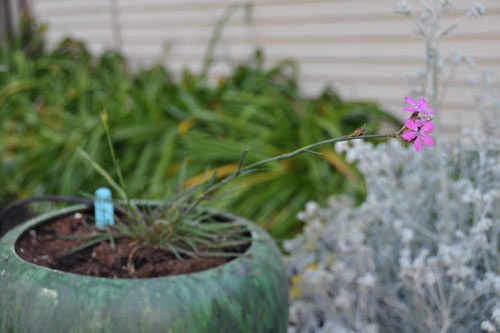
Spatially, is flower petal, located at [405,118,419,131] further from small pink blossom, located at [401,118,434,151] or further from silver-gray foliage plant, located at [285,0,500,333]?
silver-gray foliage plant, located at [285,0,500,333]

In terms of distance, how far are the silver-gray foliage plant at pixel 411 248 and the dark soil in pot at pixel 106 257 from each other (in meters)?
0.54

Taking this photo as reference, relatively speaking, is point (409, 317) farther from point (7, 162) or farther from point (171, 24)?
point (171, 24)

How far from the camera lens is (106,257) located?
1.35 meters

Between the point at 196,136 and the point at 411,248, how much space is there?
4.46ft

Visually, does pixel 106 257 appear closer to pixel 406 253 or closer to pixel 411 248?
pixel 406 253

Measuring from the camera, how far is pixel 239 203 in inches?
110

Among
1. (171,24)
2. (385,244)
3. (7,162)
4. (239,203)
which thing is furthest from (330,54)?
(7,162)

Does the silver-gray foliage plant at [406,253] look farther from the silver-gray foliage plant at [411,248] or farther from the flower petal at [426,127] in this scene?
the flower petal at [426,127]

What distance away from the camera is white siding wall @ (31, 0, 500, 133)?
9.53 feet

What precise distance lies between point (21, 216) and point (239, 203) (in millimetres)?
950

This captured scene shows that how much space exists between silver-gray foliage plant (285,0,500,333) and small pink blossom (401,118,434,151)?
0.63 metres

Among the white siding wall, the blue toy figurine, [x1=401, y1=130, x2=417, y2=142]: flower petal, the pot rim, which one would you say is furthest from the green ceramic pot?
the white siding wall

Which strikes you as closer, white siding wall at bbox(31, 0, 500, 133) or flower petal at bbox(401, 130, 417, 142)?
flower petal at bbox(401, 130, 417, 142)

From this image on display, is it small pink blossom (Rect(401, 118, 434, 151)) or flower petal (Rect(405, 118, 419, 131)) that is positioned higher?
flower petal (Rect(405, 118, 419, 131))
